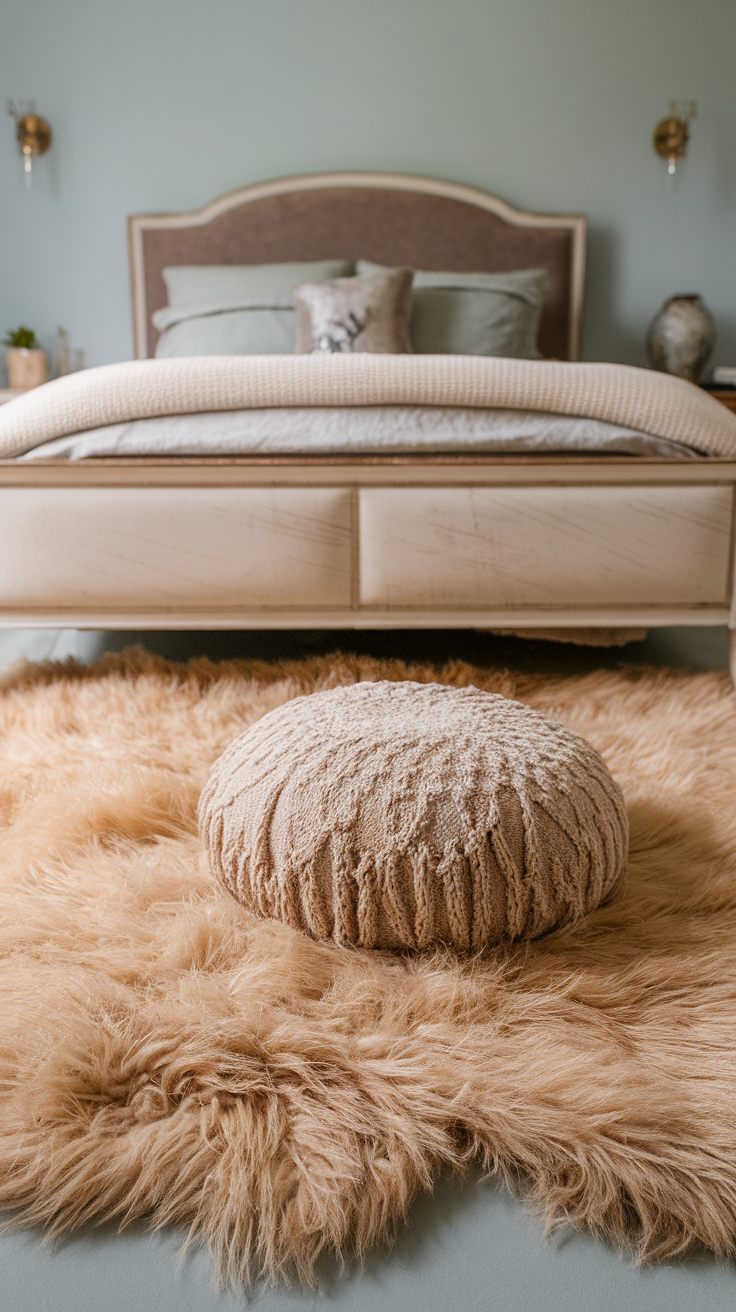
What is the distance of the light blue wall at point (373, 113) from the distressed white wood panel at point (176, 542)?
212 cm

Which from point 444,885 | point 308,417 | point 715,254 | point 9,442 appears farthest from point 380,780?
point 715,254

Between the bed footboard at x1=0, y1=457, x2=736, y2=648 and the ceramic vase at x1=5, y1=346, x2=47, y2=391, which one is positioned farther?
the ceramic vase at x1=5, y1=346, x2=47, y2=391

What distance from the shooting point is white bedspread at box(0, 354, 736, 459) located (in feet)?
5.50

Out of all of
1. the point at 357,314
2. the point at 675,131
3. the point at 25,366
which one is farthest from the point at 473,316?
the point at 25,366

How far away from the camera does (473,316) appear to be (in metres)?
2.98

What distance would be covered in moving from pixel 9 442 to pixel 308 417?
542 mm

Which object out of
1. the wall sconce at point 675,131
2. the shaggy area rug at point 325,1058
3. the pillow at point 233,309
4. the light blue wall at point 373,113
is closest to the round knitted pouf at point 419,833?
the shaggy area rug at point 325,1058

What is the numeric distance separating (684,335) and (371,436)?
2015 mm

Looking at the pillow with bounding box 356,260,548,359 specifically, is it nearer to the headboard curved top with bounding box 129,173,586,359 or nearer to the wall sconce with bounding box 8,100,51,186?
the headboard curved top with bounding box 129,173,586,359

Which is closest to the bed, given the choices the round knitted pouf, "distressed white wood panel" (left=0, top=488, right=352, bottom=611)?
"distressed white wood panel" (left=0, top=488, right=352, bottom=611)

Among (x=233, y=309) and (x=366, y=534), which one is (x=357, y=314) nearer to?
(x=233, y=309)

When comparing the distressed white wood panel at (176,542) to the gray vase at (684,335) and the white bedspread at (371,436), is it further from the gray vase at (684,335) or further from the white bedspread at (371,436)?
the gray vase at (684,335)

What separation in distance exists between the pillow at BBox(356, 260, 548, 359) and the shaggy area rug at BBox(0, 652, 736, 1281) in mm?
2181

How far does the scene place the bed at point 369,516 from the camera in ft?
5.40
